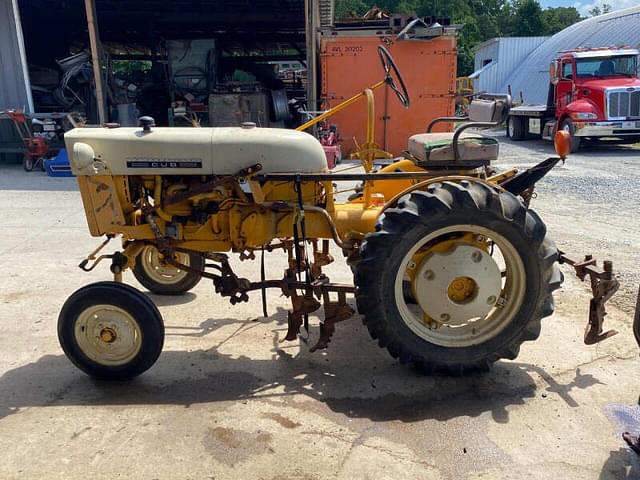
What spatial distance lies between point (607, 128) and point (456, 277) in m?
13.0

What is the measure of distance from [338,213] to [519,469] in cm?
203

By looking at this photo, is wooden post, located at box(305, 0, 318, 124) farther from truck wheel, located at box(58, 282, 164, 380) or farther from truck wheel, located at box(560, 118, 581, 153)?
truck wheel, located at box(58, 282, 164, 380)

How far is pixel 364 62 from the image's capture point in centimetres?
1240

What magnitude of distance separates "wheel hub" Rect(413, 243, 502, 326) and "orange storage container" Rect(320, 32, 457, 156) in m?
9.25

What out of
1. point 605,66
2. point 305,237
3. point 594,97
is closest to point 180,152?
point 305,237

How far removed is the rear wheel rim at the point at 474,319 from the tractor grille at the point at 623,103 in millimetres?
12995

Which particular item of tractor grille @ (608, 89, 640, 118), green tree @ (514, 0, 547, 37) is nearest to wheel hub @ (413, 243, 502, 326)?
tractor grille @ (608, 89, 640, 118)

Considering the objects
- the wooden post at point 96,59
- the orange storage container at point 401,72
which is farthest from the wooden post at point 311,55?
the wooden post at point 96,59

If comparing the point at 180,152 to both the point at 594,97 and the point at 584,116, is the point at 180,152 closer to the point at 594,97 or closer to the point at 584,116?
the point at 584,116

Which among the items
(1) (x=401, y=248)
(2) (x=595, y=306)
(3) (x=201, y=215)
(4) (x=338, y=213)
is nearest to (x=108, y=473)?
(3) (x=201, y=215)

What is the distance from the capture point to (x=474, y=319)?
3523 mm

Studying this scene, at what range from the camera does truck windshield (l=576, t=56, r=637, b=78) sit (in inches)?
593

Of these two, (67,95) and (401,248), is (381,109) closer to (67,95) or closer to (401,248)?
(67,95)

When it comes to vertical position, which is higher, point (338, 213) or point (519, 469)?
point (338, 213)
